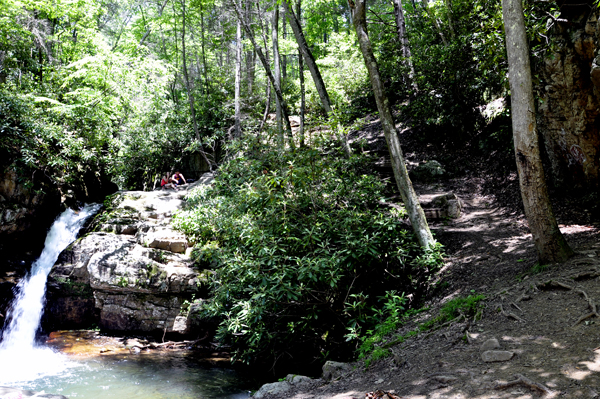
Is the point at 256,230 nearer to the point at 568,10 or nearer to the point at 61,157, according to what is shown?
the point at 568,10

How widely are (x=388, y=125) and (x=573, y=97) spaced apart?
4.05 metres

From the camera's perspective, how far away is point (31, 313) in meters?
10.0

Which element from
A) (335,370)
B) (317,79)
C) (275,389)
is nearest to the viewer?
(335,370)

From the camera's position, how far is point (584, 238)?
22.1 feet

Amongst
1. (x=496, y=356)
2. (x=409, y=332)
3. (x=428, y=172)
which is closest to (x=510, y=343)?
(x=496, y=356)

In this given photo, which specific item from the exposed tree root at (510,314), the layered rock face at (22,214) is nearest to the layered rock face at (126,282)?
the layered rock face at (22,214)

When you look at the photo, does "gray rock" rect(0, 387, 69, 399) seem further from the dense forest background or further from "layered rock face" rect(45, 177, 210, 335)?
"layered rock face" rect(45, 177, 210, 335)

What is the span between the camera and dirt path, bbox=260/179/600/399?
3234mm

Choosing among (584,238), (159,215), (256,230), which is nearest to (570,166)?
(584,238)

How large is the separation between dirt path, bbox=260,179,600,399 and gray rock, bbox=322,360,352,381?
135 mm

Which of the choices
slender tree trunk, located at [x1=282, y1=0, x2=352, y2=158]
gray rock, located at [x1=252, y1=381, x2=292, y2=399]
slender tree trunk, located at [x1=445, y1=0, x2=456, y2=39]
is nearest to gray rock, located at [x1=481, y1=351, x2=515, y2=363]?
gray rock, located at [x1=252, y1=381, x2=292, y2=399]

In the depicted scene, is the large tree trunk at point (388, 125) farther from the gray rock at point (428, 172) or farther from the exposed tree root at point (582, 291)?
the gray rock at point (428, 172)

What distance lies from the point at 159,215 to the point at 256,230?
6433mm

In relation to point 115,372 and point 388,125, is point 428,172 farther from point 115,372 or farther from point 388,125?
point 115,372
